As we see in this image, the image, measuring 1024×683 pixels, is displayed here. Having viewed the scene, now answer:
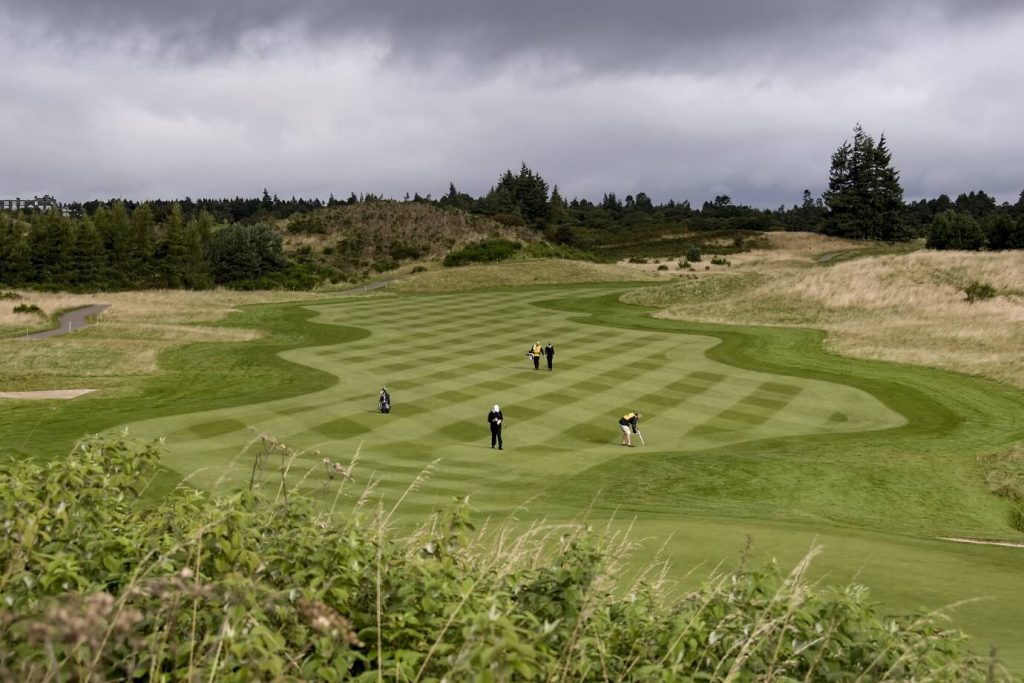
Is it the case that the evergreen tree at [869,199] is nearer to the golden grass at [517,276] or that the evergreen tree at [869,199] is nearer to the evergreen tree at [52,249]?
the golden grass at [517,276]

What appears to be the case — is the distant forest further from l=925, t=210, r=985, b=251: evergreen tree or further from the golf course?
the golf course

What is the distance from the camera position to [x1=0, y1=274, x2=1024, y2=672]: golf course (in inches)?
512

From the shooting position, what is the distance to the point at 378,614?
15.4 ft

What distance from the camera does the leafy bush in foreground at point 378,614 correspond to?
4.50 metres

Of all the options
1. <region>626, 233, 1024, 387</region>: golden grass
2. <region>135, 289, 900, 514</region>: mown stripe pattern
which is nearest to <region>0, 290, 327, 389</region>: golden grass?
<region>135, 289, 900, 514</region>: mown stripe pattern

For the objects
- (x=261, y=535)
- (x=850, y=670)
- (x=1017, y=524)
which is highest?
(x=261, y=535)

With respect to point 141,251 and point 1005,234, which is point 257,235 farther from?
point 1005,234

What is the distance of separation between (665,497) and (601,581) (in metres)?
13.9

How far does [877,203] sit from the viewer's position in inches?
5443

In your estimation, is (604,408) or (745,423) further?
(604,408)

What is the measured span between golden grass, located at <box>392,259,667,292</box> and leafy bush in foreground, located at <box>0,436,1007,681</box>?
90276mm

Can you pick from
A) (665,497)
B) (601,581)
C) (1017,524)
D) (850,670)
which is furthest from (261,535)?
(1017,524)

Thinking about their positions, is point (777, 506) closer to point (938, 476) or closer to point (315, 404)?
point (938, 476)

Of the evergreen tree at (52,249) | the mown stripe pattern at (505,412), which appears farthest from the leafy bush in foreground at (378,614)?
the evergreen tree at (52,249)
